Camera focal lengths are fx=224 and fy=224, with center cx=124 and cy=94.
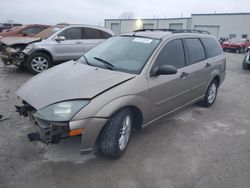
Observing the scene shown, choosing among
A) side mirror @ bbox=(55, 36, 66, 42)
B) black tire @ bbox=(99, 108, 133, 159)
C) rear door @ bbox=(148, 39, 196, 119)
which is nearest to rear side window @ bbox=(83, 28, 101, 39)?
side mirror @ bbox=(55, 36, 66, 42)

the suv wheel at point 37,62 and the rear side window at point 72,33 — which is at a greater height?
the rear side window at point 72,33

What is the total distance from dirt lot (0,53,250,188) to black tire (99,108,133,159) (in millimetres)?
188

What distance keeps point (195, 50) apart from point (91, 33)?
4.83 meters

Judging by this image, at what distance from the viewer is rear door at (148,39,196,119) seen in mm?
3166

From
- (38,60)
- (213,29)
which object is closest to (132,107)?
(38,60)

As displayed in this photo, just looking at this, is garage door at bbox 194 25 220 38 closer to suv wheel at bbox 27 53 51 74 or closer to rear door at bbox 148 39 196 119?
suv wheel at bbox 27 53 51 74

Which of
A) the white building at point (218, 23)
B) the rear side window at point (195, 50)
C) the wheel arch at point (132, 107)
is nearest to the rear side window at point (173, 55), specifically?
the rear side window at point (195, 50)

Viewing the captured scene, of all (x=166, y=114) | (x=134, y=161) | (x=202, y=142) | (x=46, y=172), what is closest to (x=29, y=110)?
(x=46, y=172)

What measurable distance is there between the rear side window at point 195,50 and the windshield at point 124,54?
894mm

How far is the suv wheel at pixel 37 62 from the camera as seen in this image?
7.02 metres

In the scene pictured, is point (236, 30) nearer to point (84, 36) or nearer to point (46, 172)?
point (84, 36)

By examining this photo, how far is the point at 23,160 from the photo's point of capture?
2775 mm

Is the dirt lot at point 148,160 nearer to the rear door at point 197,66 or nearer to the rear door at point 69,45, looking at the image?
the rear door at point 197,66

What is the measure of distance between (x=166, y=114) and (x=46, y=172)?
76.3 inches
